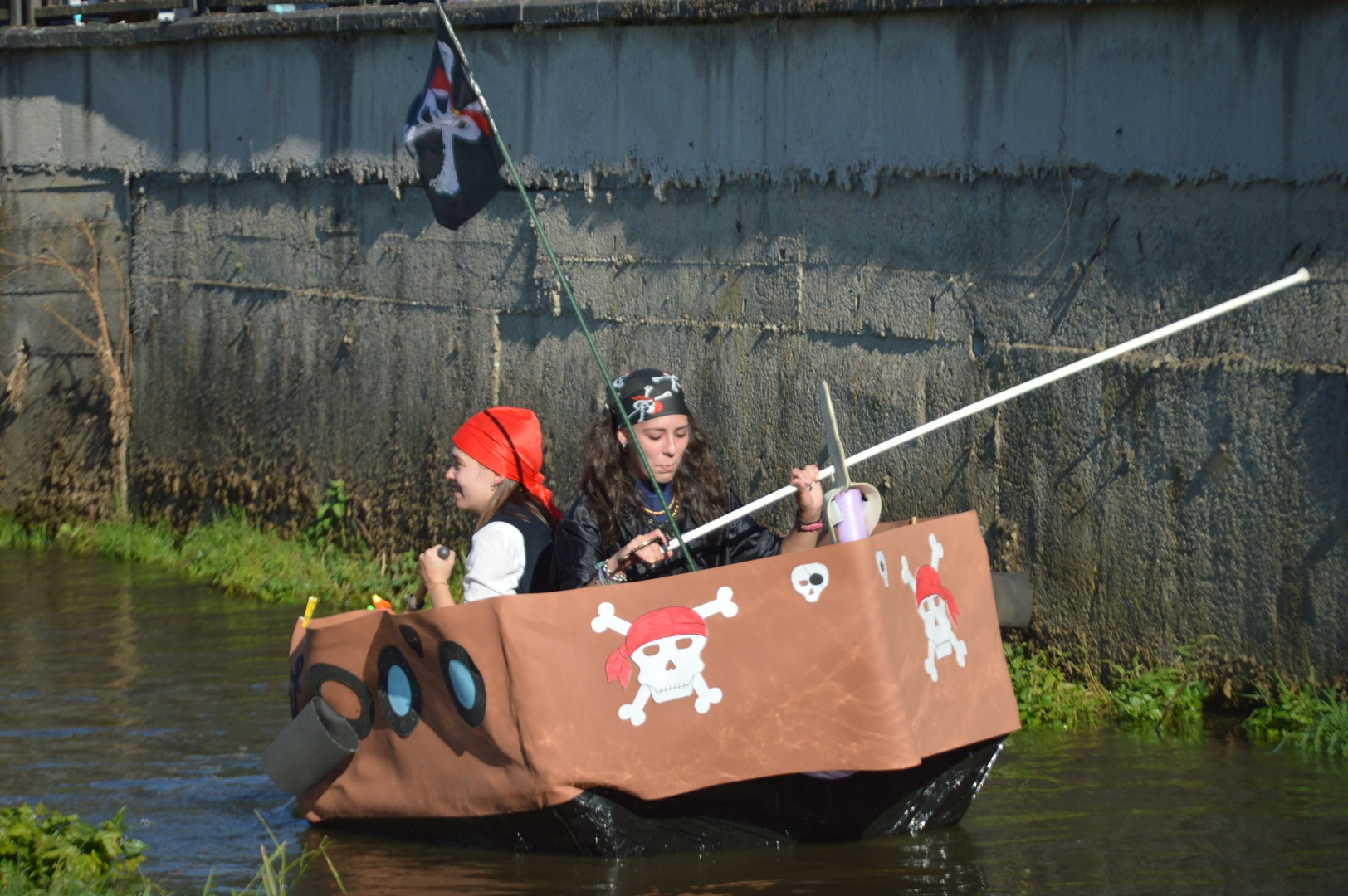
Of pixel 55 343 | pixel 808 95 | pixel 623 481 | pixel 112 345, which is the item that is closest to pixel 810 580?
pixel 623 481

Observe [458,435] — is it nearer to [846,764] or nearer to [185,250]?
[846,764]

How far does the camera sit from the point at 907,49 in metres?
6.97

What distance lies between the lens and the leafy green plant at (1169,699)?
6.26m

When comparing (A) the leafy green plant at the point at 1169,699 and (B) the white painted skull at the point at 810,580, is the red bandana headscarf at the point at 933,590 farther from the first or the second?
(A) the leafy green plant at the point at 1169,699

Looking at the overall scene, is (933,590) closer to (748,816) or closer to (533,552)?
(748,816)

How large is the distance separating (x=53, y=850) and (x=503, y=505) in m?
1.74

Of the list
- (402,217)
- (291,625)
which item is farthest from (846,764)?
(402,217)

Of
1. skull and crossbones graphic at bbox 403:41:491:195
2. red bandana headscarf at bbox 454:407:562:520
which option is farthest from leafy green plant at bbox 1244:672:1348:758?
skull and crossbones graphic at bbox 403:41:491:195

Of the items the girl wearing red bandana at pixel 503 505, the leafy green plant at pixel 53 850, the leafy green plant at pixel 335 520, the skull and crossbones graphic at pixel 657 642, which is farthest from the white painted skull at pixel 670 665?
the leafy green plant at pixel 335 520

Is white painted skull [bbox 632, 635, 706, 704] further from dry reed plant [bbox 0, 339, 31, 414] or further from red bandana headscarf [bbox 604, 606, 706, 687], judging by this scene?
dry reed plant [bbox 0, 339, 31, 414]

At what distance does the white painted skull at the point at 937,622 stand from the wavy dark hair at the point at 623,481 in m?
0.90

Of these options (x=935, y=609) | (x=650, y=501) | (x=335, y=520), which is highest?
(x=650, y=501)

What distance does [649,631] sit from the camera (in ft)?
15.8

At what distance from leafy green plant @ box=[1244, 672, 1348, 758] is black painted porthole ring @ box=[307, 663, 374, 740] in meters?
3.03
